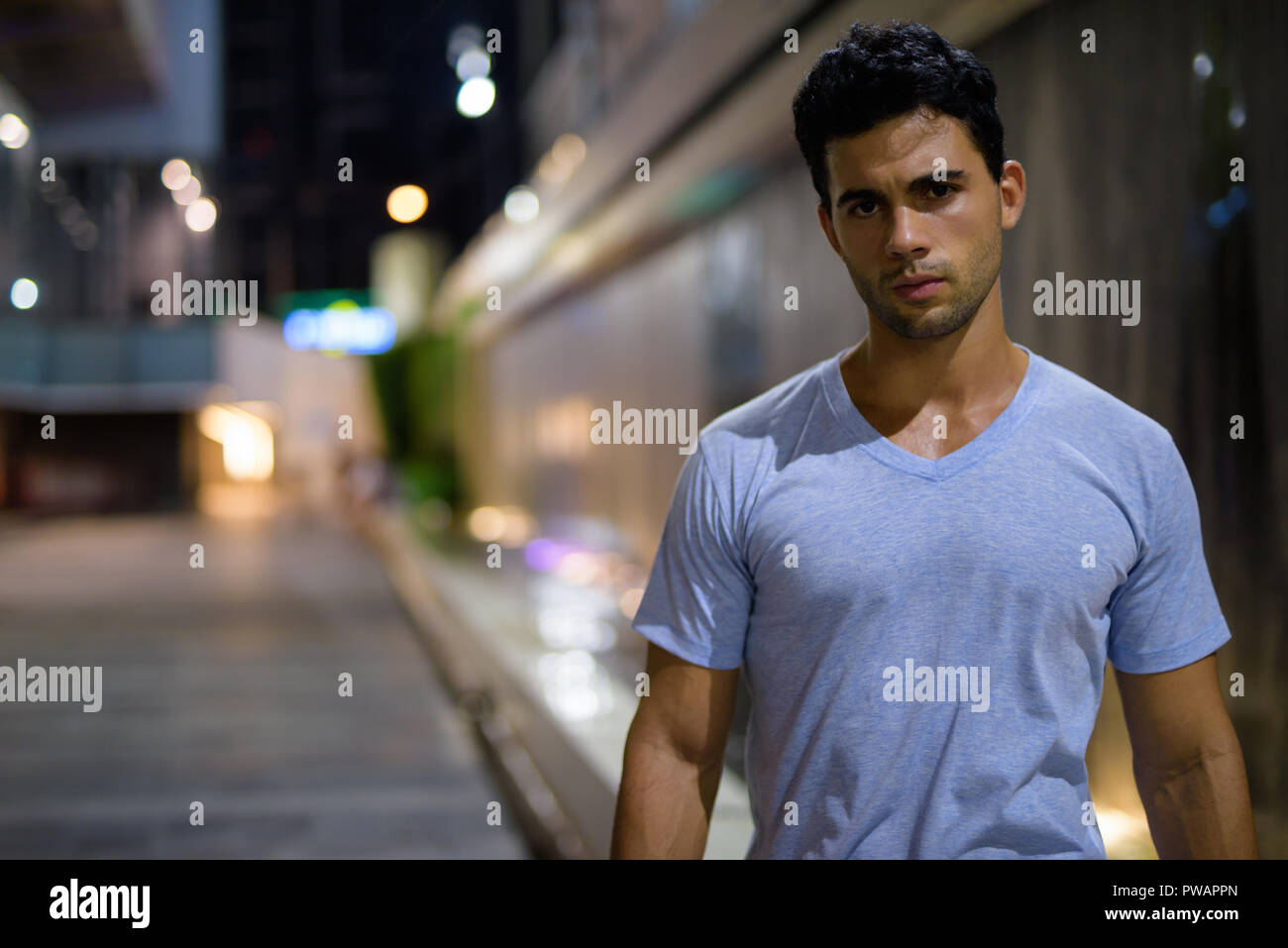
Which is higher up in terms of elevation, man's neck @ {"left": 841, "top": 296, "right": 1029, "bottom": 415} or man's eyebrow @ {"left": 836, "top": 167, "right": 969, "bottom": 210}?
man's eyebrow @ {"left": 836, "top": 167, "right": 969, "bottom": 210}

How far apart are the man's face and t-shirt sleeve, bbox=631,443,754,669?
29 cm

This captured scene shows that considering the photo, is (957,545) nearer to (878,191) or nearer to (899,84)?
(878,191)

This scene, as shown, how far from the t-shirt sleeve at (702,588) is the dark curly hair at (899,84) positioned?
1.39ft

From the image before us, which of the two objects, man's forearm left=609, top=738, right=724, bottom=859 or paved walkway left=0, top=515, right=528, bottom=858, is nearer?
man's forearm left=609, top=738, right=724, bottom=859

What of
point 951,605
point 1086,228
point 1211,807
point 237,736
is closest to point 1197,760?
point 1211,807

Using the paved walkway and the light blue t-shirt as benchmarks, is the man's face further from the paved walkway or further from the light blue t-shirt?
the paved walkway

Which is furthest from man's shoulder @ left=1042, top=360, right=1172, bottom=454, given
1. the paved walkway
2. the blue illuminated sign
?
the blue illuminated sign

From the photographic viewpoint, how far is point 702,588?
1.31 m

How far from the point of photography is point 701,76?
4348mm

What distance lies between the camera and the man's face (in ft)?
4.08

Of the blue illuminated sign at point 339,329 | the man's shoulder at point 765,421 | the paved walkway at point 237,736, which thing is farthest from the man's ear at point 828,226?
the blue illuminated sign at point 339,329

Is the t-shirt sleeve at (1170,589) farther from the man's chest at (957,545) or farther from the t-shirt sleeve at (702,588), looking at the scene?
the t-shirt sleeve at (702,588)

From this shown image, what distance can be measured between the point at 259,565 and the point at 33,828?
951 centimetres
